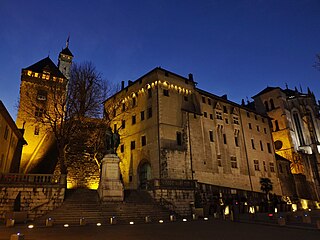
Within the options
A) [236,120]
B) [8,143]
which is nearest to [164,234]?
[8,143]

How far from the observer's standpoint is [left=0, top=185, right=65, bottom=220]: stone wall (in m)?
16.5

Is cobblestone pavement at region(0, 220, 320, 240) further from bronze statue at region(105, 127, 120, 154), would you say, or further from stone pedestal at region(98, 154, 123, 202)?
bronze statue at region(105, 127, 120, 154)

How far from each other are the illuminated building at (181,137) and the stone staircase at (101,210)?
8149 millimetres

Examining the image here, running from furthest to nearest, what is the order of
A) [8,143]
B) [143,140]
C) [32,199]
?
[143,140] < [8,143] < [32,199]

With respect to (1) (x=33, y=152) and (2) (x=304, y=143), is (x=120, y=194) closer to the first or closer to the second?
(1) (x=33, y=152)

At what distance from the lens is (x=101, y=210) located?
1684 cm

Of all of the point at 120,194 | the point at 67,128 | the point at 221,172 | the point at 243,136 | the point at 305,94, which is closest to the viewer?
the point at 120,194

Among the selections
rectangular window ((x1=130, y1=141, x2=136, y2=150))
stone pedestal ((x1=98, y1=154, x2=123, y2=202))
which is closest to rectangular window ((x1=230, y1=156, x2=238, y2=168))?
rectangular window ((x1=130, y1=141, x2=136, y2=150))

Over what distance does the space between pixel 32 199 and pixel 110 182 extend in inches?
224

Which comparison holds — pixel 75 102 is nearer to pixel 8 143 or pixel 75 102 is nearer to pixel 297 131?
pixel 8 143

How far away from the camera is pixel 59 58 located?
2459 inches

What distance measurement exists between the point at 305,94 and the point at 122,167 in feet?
163

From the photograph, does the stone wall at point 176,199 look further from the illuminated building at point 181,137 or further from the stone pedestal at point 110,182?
the illuminated building at point 181,137

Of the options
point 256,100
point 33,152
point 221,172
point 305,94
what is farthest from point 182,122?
point 305,94
